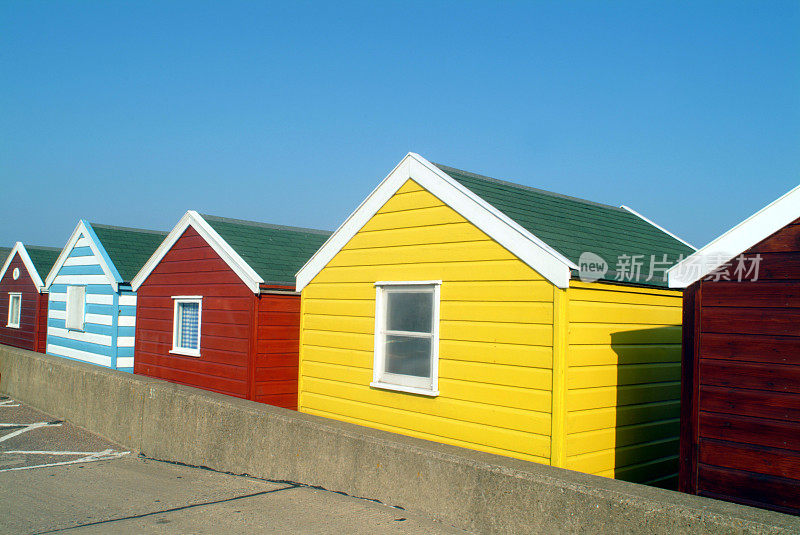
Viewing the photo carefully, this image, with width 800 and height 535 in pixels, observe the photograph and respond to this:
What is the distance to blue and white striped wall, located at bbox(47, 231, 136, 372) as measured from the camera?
1462 cm

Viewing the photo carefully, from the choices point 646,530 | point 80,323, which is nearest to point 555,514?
point 646,530

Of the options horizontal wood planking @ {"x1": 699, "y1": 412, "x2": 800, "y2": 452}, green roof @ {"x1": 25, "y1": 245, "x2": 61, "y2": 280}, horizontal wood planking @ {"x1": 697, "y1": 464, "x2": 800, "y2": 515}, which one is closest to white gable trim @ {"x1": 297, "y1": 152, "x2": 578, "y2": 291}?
horizontal wood planking @ {"x1": 699, "y1": 412, "x2": 800, "y2": 452}

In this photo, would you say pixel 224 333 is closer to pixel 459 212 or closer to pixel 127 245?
pixel 459 212

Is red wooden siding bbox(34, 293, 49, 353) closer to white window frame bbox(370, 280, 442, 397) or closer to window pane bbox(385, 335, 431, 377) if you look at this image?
white window frame bbox(370, 280, 442, 397)

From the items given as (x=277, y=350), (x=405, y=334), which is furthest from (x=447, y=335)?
(x=277, y=350)

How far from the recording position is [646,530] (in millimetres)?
4551

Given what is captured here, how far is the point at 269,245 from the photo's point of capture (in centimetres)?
1296

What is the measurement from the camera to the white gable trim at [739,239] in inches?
215

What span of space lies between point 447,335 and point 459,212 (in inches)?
58.0

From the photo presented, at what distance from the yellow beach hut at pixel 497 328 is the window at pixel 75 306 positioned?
906cm

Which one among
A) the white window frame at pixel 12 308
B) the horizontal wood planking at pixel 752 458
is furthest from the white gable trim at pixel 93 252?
the horizontal wood planking at pixel 752 458

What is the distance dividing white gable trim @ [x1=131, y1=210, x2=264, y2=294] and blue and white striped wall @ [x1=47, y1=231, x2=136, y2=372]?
2.73ft

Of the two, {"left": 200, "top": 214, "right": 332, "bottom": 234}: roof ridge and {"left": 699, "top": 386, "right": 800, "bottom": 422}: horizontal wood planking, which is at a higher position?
{"left": 200, "top": 214, "right": 332, "bottom": 234}: roof ridge

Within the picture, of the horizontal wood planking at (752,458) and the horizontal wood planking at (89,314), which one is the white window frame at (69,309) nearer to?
the horizontal wood planking at (89,314)
